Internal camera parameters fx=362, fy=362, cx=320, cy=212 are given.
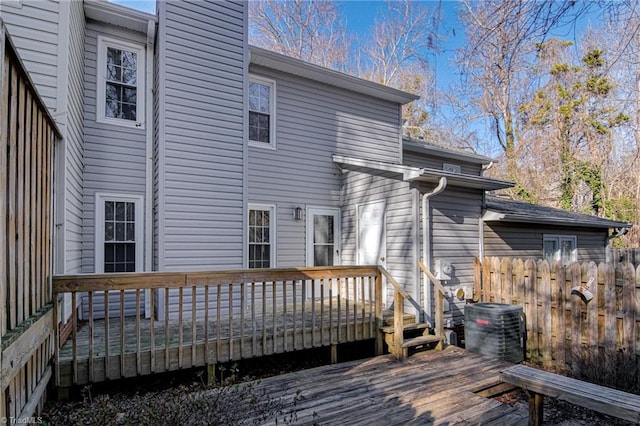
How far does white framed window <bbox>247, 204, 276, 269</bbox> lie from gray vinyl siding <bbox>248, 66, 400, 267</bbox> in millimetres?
115

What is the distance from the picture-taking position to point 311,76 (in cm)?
757

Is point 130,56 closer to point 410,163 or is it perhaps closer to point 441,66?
point 441,66

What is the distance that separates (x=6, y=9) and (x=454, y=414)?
6.38m

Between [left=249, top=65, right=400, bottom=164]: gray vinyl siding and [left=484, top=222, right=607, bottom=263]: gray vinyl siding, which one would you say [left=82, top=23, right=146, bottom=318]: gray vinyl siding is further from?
[left=484, top=222, right=607, bottom=263]: gray vinyl siding

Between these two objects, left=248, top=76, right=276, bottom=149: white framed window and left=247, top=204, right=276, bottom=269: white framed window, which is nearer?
left=247, top=204, right=276, bottom=269: white framed window

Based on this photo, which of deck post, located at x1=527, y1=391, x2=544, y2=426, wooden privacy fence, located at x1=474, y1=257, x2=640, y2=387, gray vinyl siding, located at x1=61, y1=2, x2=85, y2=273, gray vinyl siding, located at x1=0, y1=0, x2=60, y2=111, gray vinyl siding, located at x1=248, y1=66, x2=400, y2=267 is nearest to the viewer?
deck post, located at x1=527, y1=391, x2=544, y2=426

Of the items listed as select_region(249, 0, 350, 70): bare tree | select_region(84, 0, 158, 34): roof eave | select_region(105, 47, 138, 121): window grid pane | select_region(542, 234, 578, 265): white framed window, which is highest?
select_region(249, 0, 350, 70): bare tree

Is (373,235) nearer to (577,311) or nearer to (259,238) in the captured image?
(259,238)

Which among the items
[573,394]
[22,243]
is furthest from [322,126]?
[573,394]

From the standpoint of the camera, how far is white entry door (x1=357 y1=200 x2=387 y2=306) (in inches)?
271

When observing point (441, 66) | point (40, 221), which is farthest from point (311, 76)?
point (40, 221)

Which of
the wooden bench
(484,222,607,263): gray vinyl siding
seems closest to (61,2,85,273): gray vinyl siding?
the wooden bench

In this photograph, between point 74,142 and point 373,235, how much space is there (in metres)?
5.10

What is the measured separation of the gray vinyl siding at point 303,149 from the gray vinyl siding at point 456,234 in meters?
2.28
